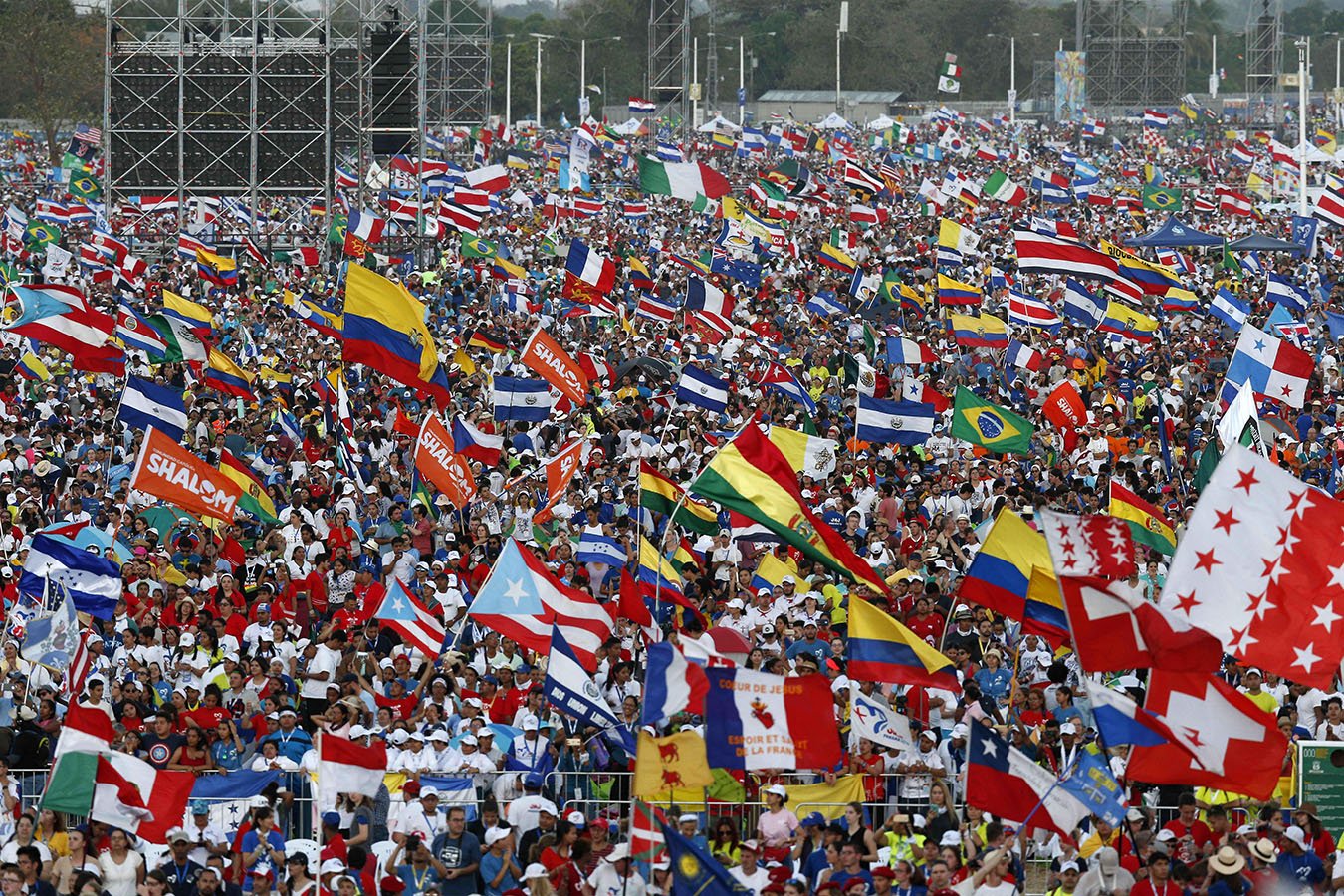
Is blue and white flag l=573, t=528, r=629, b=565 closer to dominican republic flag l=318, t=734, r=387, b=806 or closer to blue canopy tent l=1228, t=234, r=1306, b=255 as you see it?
dominican republic flag l=318, t=734, r=387, b=806

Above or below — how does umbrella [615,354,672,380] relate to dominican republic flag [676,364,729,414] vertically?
below

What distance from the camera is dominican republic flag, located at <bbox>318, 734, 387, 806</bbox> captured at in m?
12.3

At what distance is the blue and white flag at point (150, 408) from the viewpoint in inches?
825

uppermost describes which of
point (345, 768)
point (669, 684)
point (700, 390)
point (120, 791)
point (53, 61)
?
point (53, 61)

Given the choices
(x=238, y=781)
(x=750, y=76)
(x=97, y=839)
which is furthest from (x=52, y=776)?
(x=750, y=76)

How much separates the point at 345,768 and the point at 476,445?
10.1 metres

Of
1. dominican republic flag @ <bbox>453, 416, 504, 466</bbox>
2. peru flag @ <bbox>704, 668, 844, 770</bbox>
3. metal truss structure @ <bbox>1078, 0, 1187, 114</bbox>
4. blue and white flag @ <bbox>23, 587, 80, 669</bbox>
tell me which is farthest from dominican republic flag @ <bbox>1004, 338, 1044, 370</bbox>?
metal truss structure @ <bbox>1078, 0, 1187, 114</bbox>

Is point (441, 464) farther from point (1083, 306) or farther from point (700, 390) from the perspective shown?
Answer: point (1083, 306)

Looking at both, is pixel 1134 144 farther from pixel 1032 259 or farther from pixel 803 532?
pixel 803 532

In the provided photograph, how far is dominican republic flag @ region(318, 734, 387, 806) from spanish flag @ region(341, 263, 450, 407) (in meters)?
9.03

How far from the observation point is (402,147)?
49.6 meters

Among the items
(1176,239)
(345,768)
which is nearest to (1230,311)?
(1176,239)

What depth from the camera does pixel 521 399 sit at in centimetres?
2433

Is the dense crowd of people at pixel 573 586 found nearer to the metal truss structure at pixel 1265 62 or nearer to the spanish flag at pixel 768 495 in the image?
the spanish flag at pixel 768 495
